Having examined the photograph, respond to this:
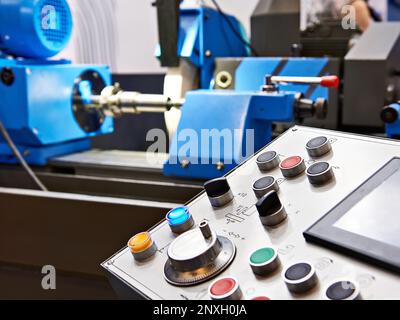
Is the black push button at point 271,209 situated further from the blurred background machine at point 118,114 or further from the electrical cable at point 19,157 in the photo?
the electrical cable at point 19,157

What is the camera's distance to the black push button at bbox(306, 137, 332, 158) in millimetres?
564

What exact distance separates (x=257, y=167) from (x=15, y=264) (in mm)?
646

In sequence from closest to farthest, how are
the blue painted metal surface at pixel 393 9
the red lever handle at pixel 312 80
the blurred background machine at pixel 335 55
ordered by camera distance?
the red lever handle at pixel 312 80
the blurred background machine at pixel 335 55
the blue painted metal surface at pixel 393 9

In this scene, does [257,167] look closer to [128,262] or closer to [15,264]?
[128,262]

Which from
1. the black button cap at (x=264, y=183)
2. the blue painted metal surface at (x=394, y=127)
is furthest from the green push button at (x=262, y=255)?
the blue painted metal surface at (x=394, y=127)

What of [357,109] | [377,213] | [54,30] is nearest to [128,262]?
[377,213]

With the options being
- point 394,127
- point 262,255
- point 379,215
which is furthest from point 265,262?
point 394,127

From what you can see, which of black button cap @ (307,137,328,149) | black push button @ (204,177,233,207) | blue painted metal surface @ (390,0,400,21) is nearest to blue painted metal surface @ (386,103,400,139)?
black button cap @ (307,137,328,149)

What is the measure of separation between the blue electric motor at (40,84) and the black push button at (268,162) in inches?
28.1

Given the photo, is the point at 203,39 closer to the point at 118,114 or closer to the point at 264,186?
the point at 118,114

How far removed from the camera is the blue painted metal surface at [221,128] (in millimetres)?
842

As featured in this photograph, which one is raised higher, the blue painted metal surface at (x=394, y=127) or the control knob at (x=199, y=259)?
the blue painted metal surface at (x=394, y=127)

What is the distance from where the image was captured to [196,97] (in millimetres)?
902

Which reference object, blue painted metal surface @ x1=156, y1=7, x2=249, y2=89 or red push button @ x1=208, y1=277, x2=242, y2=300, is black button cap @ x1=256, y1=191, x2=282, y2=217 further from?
blue painted metal surface @ x1=156, y1=7, x2=249, y2=89
